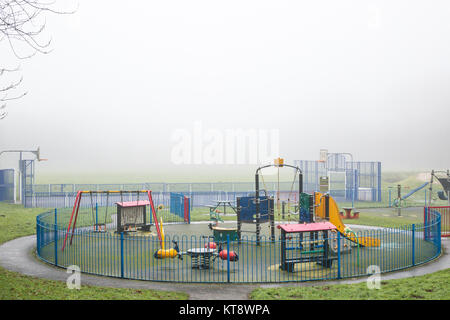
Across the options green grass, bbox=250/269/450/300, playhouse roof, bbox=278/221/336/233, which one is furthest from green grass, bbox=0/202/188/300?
playhouse roof, bbox=278/221/336/233

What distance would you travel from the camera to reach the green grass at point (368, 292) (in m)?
10.8

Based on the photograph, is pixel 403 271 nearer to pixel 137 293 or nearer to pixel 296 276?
Answer: pixel 296 276

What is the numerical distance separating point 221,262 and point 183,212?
37.6 feet

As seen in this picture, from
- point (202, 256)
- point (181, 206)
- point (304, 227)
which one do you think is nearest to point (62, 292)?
point (202, 256)

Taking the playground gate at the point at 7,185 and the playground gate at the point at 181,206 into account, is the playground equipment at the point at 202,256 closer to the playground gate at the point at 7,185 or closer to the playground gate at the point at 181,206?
the playground gate at the point at 181,206

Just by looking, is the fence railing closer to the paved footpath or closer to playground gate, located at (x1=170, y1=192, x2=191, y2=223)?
the paved footpath

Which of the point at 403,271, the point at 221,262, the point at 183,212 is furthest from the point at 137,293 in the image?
the point at 183,212

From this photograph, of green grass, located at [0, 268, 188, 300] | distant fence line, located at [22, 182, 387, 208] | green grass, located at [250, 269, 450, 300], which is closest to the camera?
green grass, located at [0, 268, 188, 300]

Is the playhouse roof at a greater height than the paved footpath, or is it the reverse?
the playhouse roof

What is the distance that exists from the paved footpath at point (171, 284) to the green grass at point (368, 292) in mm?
570

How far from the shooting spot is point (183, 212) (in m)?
26.1

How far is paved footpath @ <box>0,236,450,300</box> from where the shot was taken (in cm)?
1147

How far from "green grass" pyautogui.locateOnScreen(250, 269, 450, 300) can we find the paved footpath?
1.87 ft

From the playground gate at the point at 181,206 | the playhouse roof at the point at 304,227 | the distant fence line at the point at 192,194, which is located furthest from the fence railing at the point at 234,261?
the distant fence line at the point at 192,194
